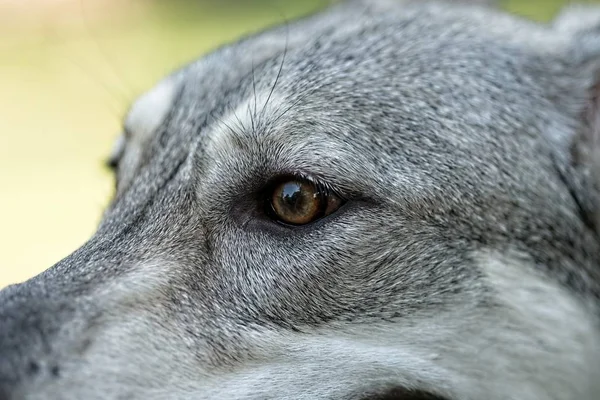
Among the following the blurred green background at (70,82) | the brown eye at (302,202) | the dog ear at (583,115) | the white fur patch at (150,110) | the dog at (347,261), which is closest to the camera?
the dog at (347,261)

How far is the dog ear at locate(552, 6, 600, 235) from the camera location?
374cm

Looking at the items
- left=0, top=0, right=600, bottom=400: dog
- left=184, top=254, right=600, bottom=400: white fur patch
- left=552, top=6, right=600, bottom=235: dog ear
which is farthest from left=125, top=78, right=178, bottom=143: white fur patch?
left=552, top=6, right=600, bottom=235: dog ear

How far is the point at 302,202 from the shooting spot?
11.7 ft

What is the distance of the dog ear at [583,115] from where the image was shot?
12.3 feet

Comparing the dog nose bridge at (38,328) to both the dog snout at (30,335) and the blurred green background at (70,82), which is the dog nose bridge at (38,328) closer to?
the dog snout at (30,335)

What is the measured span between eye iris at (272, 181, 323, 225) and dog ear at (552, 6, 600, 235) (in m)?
1.22

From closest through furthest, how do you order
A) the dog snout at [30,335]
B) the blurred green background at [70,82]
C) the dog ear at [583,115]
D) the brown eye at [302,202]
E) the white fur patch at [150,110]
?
1. the dog snout at [30,335]
2. the brown eye at [302,202]
3. the dog ear at [583,115]
4. the white fur patch at [150,110]
5. the blurred green background at [70,82]

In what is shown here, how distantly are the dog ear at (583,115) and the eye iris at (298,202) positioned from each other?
122 centimetres

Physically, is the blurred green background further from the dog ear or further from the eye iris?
the dog ear

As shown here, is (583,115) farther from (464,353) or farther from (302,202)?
(302,202)

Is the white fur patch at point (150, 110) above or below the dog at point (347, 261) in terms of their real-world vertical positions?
above

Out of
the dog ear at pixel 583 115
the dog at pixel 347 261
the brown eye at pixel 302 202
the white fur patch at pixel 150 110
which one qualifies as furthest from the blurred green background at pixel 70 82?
the dog ear at pixel 583 115

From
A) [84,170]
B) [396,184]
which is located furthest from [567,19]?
[84,170]

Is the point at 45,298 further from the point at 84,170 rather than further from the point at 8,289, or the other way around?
the point at 84,170
